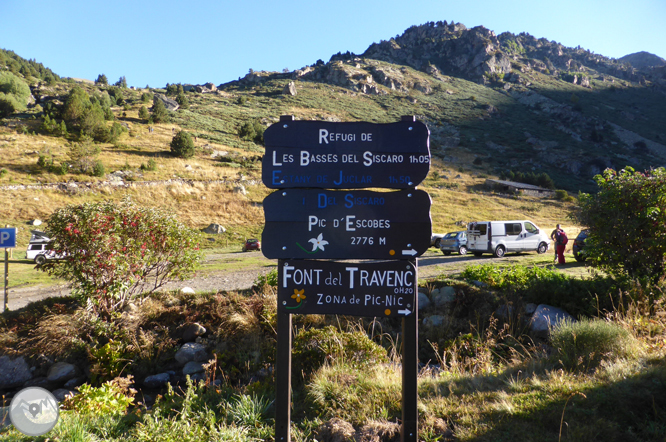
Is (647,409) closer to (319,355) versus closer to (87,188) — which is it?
(319,355)

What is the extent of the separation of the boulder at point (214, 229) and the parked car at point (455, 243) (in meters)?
18.6

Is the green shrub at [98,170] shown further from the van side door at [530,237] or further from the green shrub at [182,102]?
the green shrub at [182,102]

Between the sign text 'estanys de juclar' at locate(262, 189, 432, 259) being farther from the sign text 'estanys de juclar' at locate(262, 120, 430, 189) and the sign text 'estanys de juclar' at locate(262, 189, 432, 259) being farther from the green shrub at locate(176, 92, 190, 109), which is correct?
the green shrub at locate(176, 92, 190, 109)

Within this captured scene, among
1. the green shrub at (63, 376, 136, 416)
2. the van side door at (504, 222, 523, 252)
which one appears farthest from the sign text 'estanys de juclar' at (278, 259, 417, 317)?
the van side door at (504, 222, 523, 252)

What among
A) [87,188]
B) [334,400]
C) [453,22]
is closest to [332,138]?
[334,400]

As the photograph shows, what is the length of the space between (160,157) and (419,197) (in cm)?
4549

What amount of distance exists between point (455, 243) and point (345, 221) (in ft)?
57.9

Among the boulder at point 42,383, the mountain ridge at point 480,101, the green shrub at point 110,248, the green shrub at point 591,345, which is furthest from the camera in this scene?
the mountain ridge at point 480,101

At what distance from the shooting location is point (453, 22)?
572ft

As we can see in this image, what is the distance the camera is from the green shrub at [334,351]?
458 cm

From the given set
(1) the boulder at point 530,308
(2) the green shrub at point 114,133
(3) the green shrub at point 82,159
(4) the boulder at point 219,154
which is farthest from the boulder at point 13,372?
(2) the green shrub at point 114,133

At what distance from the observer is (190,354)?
6.39 metres

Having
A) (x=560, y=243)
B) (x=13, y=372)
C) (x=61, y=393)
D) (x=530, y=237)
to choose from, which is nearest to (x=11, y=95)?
(x=13, y=372)

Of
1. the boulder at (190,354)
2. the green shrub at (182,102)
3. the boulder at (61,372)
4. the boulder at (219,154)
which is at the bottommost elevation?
the boulder at (61,372)
